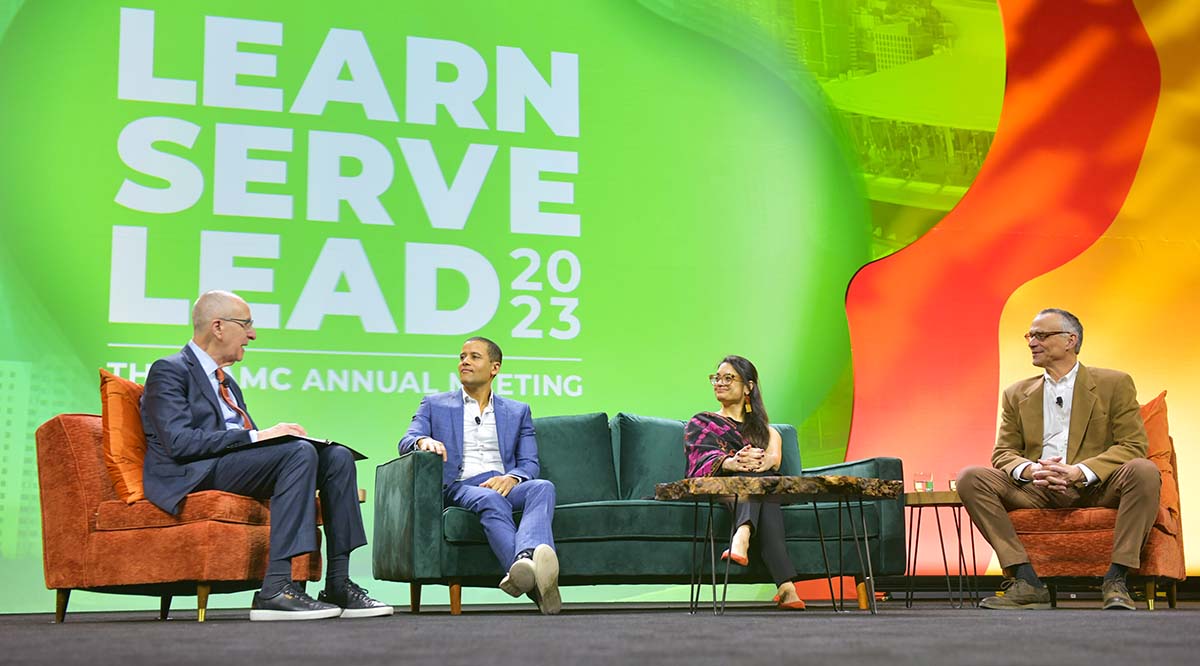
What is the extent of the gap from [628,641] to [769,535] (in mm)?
1808

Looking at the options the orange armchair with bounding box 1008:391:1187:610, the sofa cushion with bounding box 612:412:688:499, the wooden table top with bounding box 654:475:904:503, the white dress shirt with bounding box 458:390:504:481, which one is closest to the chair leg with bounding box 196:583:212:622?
the white dress shirt with bounding box 458:390:504:481

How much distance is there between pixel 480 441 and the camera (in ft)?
14.6

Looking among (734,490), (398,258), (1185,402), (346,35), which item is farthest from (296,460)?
(1185,402)

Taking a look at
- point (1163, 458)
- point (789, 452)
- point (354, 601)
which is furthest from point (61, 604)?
point (1163, 458)

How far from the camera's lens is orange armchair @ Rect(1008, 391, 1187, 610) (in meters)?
4.28

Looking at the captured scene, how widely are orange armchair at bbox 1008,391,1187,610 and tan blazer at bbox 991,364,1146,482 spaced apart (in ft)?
0.55

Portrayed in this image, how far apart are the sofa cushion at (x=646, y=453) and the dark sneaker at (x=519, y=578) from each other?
1.18 meters

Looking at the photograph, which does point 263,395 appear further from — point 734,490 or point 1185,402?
point 1185,402

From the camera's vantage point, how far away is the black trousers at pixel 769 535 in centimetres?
420

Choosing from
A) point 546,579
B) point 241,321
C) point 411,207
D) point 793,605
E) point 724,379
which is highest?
point 411,207

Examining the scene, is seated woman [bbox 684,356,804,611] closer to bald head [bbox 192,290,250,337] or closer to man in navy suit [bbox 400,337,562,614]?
man in navy suit [bbox 400,337,562,614]

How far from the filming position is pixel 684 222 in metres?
5.83

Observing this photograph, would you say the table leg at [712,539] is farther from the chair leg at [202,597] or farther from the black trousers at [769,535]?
the chair leg at [202,597]

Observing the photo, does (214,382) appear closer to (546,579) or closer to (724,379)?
(546,579)
